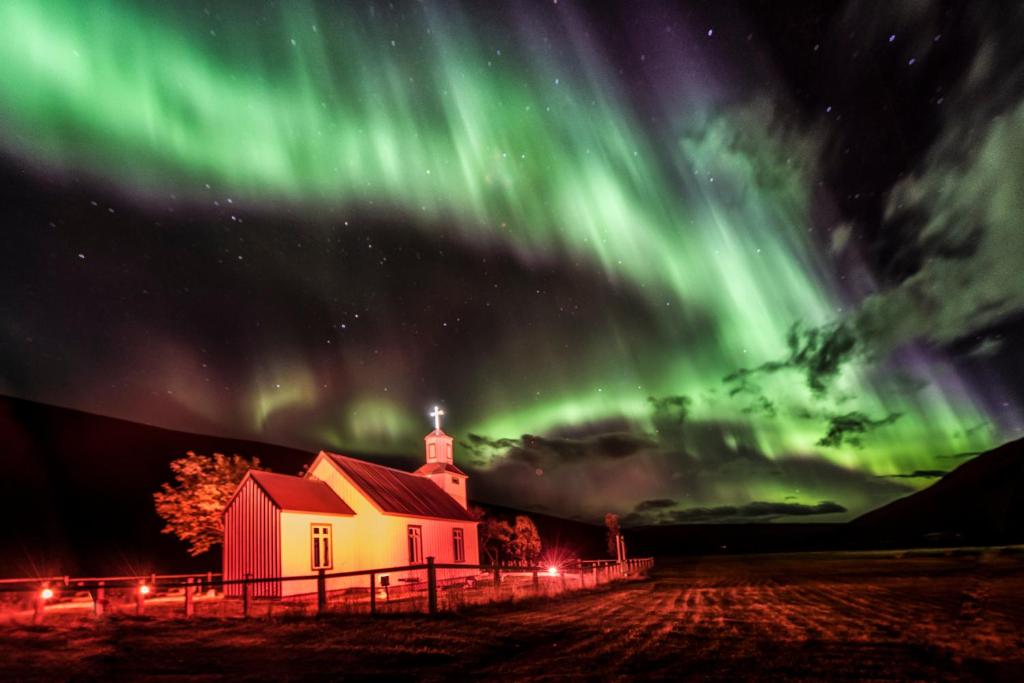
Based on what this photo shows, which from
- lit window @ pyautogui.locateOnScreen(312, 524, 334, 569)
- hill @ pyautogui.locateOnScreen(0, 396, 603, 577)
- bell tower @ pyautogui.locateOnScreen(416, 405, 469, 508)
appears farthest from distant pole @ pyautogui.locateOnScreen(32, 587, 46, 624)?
hill @ pyautogui.locateOnScreen(0, 396, 603, 577)

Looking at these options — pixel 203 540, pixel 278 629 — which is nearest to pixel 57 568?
pixel 203 540

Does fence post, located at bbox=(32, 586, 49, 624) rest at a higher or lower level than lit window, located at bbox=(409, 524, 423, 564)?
lower

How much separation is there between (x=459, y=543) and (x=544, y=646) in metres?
25.5

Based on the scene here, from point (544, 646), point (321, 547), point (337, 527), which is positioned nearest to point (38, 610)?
point (321, 547)

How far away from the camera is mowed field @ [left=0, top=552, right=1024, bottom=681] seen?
795 centimetres

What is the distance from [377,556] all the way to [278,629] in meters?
15.4

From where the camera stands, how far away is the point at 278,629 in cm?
1212

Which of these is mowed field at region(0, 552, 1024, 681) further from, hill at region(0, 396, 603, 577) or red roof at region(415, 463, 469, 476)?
hill at region(0, 396, 603, 577)

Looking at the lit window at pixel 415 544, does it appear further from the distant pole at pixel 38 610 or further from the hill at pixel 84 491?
the hill at pixel 84 491

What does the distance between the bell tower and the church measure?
263cm

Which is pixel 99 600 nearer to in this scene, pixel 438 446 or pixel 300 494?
pixel 300 494

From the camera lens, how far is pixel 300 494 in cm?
2509

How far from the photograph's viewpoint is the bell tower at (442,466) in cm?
3894

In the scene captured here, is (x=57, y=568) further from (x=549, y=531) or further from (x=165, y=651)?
(x=549, y=531)
